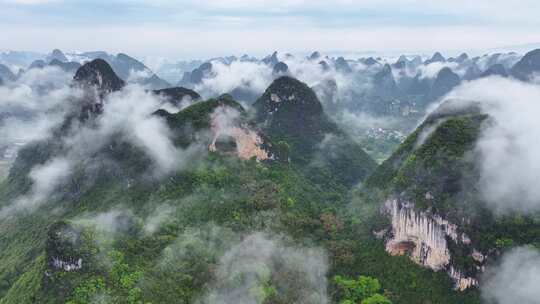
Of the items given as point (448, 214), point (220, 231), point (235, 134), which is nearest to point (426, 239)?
point (448, 214)

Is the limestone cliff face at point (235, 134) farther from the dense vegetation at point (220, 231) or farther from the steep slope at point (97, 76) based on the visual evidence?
the steep slope at point (97, 76)

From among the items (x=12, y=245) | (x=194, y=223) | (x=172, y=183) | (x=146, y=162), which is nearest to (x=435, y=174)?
(x=194, y=223)

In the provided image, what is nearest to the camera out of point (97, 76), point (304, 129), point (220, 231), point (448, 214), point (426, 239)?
point (448, 214)

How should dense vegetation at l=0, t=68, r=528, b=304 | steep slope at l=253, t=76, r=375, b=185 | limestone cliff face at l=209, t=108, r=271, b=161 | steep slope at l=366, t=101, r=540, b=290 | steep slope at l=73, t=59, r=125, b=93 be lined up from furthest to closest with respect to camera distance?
1. steep slope at l=253, t=76, r=375, b=185
2. steep slope at l=73, t=59, r=125, b=93
3. limestone cliff face at l=209, t=108, r=271, b=161
4. steep slope at l=366, t=101, r=540, b=290
5. dense vegetation at l=0, t=68, r=528, b=304

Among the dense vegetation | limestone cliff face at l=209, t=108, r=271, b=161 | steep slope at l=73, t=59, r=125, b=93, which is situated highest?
steep slope at l=73, t=59, r=125, b=93

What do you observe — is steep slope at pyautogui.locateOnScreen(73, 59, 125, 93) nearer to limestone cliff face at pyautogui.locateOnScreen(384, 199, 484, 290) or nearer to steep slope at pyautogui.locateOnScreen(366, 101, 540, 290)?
steep slope at pyautogui.locateOnScreen(366, 101, 540, 290)

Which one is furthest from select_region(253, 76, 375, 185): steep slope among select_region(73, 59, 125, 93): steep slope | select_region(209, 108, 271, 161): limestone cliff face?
select_region(73, 59, 125, 93): steep slope

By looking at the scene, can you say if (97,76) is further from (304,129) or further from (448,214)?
(448,214)

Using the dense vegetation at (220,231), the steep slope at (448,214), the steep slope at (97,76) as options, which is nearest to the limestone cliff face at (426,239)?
the steep slope at (448,214)

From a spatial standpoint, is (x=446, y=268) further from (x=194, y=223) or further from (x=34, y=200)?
(x=34, y=200)
